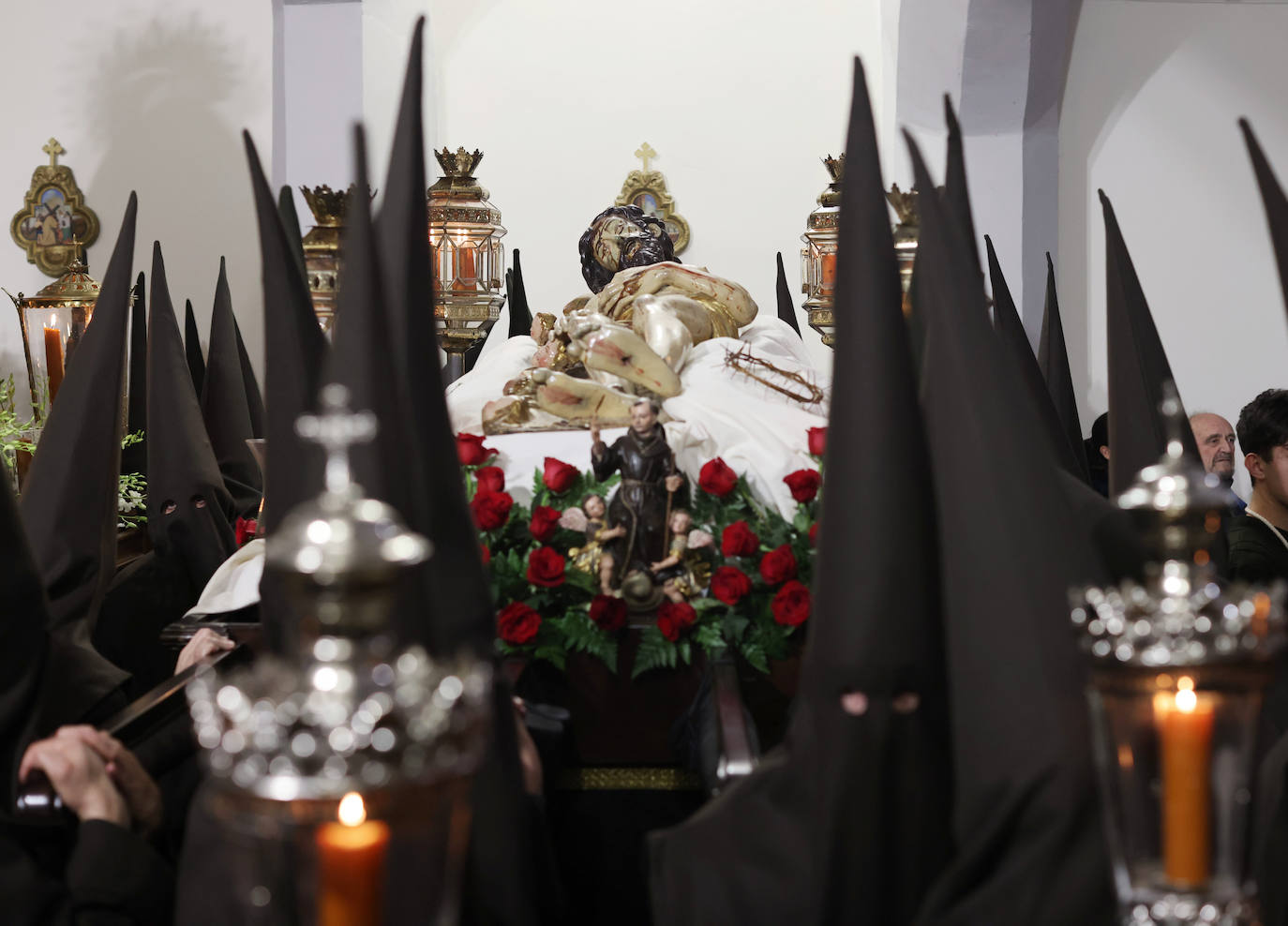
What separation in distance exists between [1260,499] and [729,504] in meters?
1.64

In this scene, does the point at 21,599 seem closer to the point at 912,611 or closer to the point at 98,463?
the point at 98,463

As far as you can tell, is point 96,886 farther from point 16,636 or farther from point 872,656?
point 872,656

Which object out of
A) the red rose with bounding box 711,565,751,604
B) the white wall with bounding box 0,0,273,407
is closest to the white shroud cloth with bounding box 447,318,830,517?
the red rose with bounding box 711,565,751,604

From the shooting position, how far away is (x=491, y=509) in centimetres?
340

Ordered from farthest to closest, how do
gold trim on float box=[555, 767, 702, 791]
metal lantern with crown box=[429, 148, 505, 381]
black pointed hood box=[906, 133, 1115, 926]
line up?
1. metal lantern with crown box=[429, 148, 505, 381]
2. gold trim on float box=[555, 767, 702, 791]
3. black pointed hood box=[906, 133, 1115, 926]

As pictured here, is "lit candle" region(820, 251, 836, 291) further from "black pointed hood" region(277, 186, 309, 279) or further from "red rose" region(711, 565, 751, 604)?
"black pointed hood" region(277, 186, 309, 279)

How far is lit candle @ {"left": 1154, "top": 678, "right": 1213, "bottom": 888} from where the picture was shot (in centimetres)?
132

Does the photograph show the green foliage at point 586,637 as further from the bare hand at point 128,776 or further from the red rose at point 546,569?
the bare hand at point 128,776

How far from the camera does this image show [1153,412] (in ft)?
9.86

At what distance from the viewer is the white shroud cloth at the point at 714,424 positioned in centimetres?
376

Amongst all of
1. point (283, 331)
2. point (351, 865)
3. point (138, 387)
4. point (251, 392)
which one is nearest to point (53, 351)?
point (138, 387)

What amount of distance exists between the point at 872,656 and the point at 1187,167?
268 inches

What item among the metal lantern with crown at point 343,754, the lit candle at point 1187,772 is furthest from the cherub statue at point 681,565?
the metal lantern with crown at point 343,754

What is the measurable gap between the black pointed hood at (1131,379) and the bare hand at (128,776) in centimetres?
205
